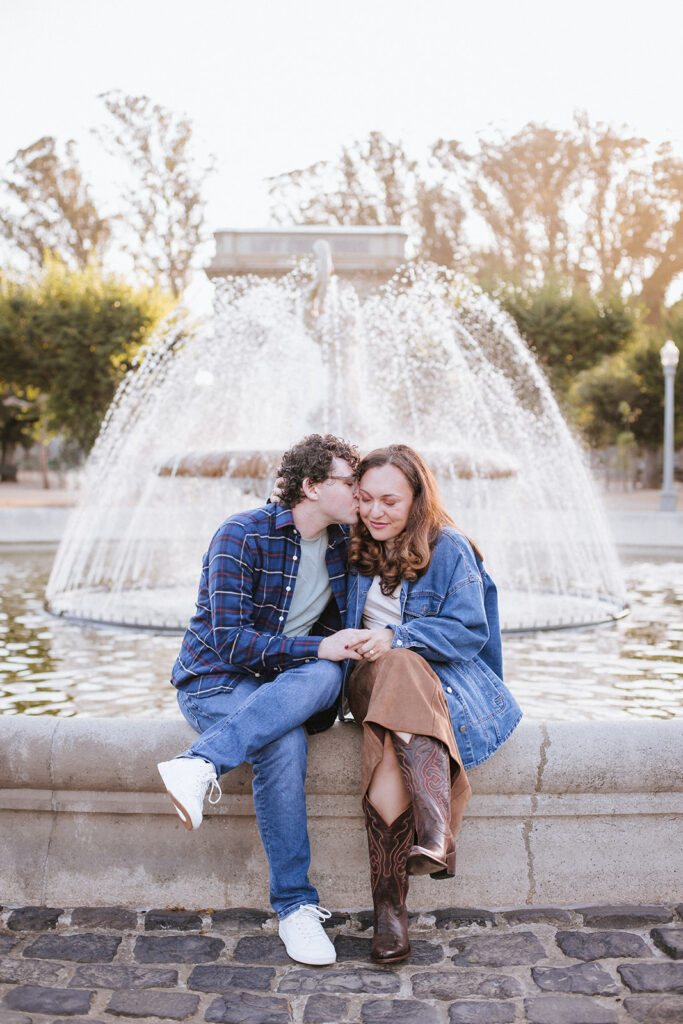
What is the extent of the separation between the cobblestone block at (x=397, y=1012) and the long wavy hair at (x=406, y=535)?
3.82 feet

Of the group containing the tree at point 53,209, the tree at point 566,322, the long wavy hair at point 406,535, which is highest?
the tree at point 53,209

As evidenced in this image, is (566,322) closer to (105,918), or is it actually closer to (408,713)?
(408,713)

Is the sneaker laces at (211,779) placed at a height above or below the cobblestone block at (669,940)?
above

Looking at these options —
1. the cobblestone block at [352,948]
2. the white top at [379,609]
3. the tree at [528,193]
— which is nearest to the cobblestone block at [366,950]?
the cobblestone block at [352,948]

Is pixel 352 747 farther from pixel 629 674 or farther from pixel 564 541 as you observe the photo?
pixel 564 541

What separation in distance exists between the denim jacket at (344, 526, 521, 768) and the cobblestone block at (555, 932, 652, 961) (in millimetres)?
521

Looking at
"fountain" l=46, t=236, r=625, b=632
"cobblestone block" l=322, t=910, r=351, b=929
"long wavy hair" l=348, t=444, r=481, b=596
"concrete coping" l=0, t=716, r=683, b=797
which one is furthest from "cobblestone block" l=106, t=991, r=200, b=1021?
"fountain" l=46, t=236, r=625, b=632

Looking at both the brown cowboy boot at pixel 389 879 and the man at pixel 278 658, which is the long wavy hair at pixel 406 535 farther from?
the brown cowboy boot at pixel 389 879

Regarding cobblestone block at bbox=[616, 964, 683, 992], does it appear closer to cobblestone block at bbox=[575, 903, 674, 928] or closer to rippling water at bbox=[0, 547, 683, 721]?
cobblestone block at bbox=[575, 903, 674, 928]

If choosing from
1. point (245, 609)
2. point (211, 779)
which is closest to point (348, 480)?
point (245, 609)

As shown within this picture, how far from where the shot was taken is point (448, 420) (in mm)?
23234

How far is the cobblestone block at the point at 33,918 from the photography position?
2.88 m

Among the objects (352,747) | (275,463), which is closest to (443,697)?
(352,747)

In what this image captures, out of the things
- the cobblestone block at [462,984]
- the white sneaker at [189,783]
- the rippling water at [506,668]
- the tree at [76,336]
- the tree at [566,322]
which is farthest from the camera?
the tree at [566,322]
